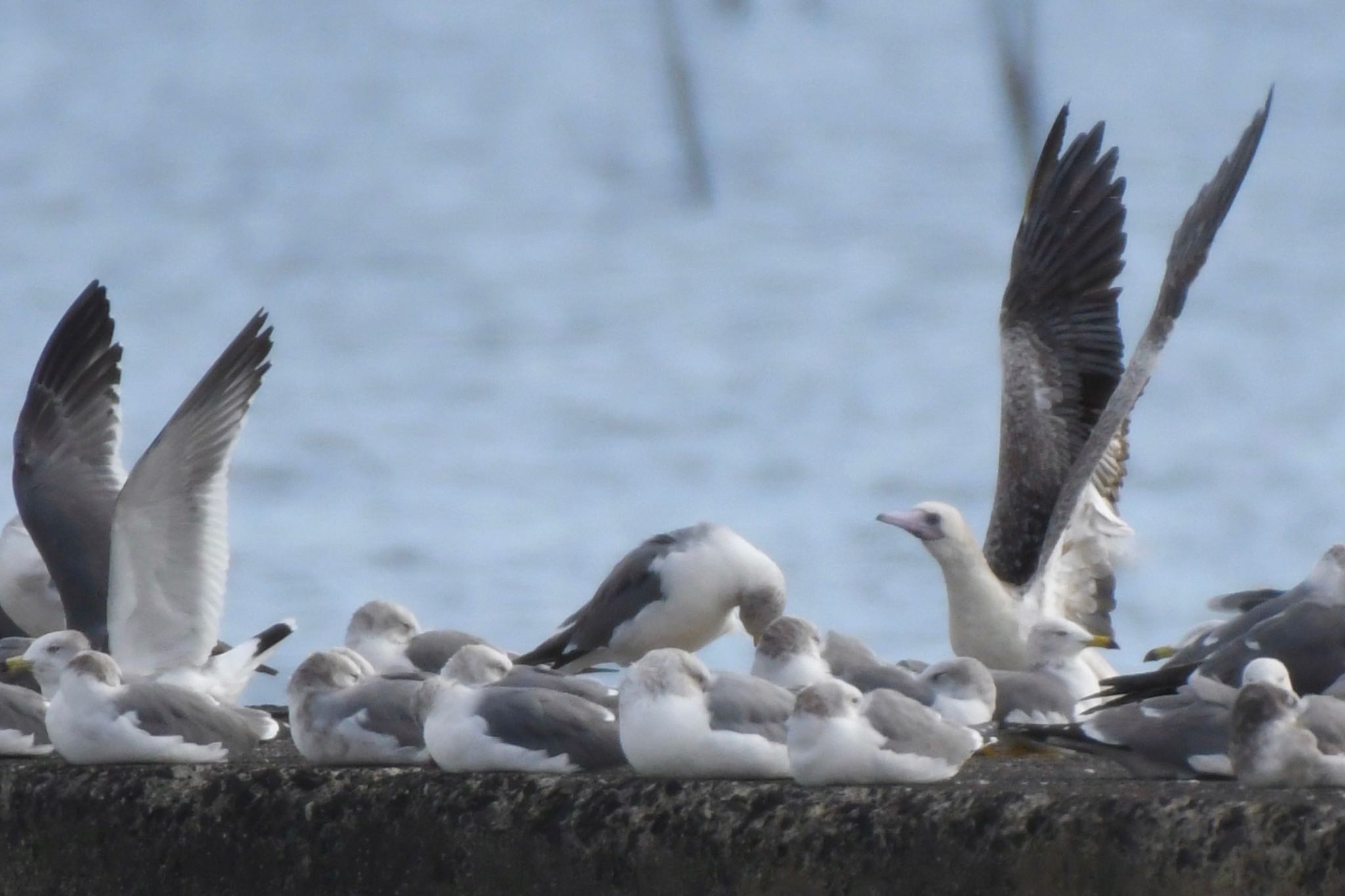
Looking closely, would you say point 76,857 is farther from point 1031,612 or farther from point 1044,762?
point 1031,612

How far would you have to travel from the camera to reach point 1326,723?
379cm

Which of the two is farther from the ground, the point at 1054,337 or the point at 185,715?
the point at 1054,337

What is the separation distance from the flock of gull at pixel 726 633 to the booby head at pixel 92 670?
0.01m

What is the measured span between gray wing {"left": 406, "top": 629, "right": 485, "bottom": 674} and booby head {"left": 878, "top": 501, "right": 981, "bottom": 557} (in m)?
1.58

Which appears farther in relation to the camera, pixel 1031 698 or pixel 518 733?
pixel 1031 698

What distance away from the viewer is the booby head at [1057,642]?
250 inches

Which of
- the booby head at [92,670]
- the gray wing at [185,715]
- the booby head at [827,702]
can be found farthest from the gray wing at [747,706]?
the booby head at [92,670]

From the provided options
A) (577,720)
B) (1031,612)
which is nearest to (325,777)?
(577,720)

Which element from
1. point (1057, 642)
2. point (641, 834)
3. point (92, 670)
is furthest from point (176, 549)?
point (641, 834)

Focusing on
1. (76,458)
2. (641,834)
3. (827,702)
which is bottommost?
(641,834)

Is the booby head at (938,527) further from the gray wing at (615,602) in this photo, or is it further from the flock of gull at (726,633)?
the gray wing at (615,602)

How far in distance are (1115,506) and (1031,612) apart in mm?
914

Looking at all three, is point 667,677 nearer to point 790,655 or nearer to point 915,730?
point 915,730

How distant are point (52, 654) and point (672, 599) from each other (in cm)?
183
